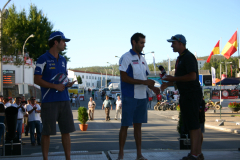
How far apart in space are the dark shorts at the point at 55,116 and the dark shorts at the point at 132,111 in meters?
0.84

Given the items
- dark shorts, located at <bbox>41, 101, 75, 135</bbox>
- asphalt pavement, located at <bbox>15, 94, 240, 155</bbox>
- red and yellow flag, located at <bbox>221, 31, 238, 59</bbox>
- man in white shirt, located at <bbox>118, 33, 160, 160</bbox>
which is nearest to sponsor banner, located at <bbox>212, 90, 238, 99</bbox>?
red and yellow flag, located at <bbox>221, 31, 238, 59</bbox>

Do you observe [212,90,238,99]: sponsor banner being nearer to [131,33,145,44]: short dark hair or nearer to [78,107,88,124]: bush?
[78,107,88,124]: bush

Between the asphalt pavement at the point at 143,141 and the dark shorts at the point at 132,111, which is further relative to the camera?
the asphalt pavement at the point at 143,141

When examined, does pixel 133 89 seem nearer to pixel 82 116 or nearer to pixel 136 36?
pixel 136 36

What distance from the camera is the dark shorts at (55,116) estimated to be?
407cm

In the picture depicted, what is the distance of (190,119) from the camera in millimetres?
4484

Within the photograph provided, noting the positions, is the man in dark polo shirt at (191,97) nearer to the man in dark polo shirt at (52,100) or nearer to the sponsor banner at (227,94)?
the man in dark polo shirt at (52,100)

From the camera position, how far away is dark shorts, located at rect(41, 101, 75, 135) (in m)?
4.07

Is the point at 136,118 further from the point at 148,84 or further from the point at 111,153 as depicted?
the point at 111,153

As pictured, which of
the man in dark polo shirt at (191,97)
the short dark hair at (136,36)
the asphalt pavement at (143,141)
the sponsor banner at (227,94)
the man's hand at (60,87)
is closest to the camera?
the man's hand at (60,87)

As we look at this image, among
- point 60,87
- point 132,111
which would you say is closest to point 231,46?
point 132,111

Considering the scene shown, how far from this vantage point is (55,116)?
409 centimetres

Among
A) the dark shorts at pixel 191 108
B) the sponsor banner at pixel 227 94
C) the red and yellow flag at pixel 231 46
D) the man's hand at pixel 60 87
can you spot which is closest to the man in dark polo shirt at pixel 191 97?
the dark shorts at pixel 191 108

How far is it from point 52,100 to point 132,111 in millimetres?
1233
